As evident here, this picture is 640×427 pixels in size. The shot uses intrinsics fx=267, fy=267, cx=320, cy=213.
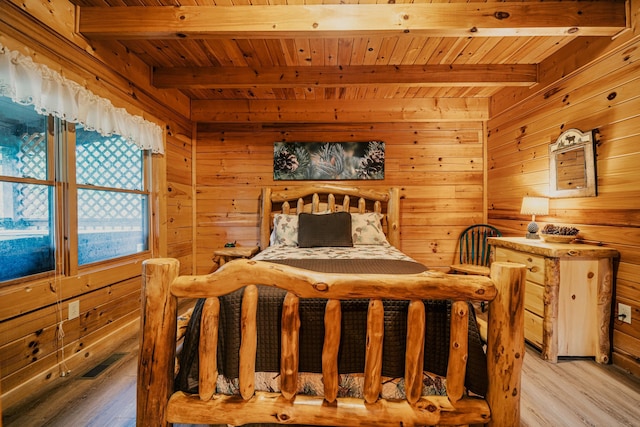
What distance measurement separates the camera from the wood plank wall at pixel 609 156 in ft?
5.40

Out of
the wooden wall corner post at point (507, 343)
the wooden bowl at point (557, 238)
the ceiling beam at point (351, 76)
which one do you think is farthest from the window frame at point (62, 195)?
the wooden bowl at point (557, 238)

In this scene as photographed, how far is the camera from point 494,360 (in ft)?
3.19

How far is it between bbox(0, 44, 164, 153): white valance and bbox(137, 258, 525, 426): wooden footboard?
48.1 inches

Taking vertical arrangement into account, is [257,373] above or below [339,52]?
below

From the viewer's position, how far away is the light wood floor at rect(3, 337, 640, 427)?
50.3 inches

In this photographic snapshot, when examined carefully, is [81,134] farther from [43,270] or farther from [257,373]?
[257,373]

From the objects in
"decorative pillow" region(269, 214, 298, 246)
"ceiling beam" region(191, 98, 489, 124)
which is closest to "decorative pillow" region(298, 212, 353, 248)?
"decorative pillow" region(269, 214, 298, 246)

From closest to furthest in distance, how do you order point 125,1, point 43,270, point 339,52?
point 43,270 < point 125,1 < point 339,52

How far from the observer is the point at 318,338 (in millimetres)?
1066

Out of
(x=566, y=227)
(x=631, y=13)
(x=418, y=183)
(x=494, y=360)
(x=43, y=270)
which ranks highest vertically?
(x=631, y=13)

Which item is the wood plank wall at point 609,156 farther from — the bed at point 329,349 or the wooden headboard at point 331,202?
the bed at point 329,349

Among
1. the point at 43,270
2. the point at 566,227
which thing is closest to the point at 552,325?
the point at 566,227

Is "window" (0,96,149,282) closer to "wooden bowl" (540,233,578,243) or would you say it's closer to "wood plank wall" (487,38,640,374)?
"wooden bowl" (540,233,578,243)

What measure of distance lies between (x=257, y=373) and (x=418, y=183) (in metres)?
2.72
